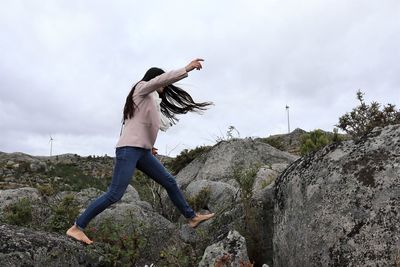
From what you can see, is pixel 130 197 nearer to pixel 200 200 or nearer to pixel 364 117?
pixel 200 200

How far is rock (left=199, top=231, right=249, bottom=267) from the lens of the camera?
4.26 m

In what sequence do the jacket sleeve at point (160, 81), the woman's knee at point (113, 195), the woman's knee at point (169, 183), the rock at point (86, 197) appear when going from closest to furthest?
the jacket sleeve at point (160, 81)
the woman's knee at point (113, 195)
the woman's knee at point (169, 183)
the rock at point (86, 197)

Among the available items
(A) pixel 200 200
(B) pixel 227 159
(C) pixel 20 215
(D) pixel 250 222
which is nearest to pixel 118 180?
(D) pixel 250 222

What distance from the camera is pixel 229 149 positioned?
1382cm

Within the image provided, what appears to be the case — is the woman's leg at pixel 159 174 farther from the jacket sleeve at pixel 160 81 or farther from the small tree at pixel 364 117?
the small tree at pixel 364 117

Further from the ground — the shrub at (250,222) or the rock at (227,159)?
the rock at (227,159)

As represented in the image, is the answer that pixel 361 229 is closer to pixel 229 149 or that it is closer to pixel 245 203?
pixel 245 203

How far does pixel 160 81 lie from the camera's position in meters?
5.31

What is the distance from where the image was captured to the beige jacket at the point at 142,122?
5520 millimetres

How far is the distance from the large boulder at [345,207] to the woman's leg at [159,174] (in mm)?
1758

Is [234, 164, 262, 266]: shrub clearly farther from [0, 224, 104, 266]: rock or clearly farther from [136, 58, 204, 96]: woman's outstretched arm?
[0, 224, 104, 266]: rock

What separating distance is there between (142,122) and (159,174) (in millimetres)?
749

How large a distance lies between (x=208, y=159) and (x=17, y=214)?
23.4 ft

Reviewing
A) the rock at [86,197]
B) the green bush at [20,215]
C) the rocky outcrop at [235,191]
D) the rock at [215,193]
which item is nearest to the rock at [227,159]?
the rocky outcrop at [235,191]
